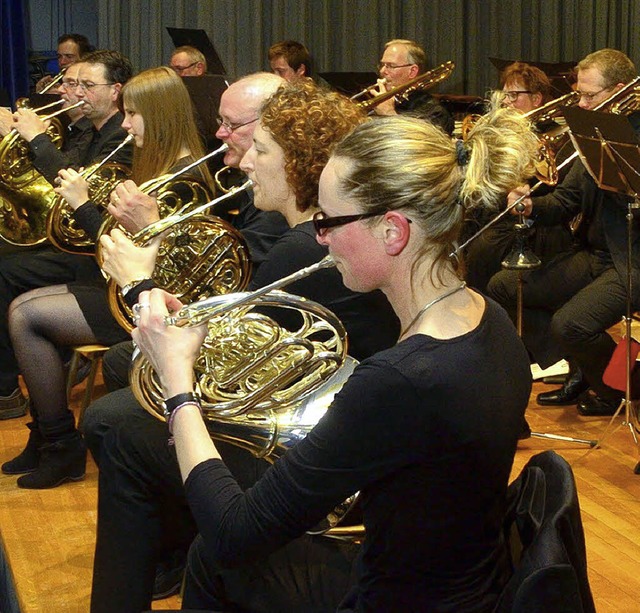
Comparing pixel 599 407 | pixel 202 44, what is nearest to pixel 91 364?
pixel 599 407

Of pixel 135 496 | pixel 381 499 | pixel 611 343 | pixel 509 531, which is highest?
pixel 381 499

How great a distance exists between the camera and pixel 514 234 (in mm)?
4441

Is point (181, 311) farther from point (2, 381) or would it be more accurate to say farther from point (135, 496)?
point (2, 381)

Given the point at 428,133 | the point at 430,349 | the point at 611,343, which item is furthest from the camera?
the point at 611,343

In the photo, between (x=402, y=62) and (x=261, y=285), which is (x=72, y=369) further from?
(x=402, y=62)

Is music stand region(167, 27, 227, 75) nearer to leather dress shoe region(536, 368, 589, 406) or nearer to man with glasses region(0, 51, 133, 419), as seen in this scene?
man with glasses region(0, 51, 133, 419)

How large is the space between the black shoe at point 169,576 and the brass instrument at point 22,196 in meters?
1.65

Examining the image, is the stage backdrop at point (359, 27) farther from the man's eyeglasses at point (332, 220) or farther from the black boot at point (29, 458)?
the man's eyeglasses at point (332, 220)

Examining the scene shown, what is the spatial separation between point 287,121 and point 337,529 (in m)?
0.89

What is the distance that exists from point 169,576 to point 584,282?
211 centimetres

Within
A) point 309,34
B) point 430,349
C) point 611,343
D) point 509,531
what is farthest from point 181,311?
point 309,34

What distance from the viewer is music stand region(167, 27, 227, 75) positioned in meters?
6.28

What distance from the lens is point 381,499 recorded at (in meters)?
1.40

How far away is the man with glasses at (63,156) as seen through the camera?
11.7 feet
